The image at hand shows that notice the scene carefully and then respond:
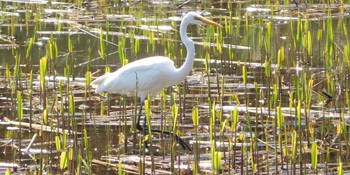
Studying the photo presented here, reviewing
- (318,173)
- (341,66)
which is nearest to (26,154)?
(318,173)

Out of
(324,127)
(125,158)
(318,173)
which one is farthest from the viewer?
(324,127)

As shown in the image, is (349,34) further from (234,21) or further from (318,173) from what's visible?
(318,173)

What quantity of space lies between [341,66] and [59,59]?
157 inches

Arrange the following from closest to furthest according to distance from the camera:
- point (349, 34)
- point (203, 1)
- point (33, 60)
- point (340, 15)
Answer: point (33, 60) → point (349, 34) → point (340, 15) → point (203, 1)

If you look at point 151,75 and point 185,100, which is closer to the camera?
point 151,75

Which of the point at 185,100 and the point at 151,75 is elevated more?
the point at 151,75

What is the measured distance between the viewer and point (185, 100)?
8.84 meters

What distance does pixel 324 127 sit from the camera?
25.4 feet

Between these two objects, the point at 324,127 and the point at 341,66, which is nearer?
the point at 324,127

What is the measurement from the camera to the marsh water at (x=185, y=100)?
262 inches

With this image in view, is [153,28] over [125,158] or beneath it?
over

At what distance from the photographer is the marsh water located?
21.8 feet

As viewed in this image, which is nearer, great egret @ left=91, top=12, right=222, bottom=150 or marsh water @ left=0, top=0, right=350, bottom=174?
marsh water @ left=0, top=0, right=350, bottom=174

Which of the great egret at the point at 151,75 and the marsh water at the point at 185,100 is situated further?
the great egret at the point at 151,75
